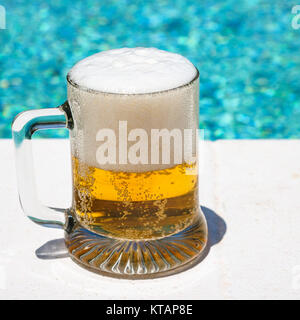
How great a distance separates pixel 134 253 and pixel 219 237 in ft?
1.06

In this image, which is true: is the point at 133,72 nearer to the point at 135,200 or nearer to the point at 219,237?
the point at 135,200

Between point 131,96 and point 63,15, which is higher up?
point 131,96

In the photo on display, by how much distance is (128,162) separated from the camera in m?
1.39

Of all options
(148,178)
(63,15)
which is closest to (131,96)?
(148,178)

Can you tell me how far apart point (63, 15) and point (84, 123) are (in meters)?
4.08

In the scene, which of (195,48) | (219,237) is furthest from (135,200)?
(195,48)

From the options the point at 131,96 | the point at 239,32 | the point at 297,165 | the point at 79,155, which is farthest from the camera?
the point at 239,32

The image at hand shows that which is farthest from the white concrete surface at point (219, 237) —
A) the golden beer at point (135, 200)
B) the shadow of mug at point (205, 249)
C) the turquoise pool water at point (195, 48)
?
the turquoise pool water at point (195, 48)

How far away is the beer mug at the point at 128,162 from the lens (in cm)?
137

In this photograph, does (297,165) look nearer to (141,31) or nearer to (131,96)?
(131,96)

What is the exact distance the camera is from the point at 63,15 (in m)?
5.31

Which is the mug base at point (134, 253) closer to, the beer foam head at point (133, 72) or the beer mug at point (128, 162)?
the beer mug at point (128, 162)

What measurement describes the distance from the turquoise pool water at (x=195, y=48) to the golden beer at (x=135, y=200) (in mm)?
2390

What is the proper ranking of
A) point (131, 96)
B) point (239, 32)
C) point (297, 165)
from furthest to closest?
1. point (239, 32)
2. point (297, 165)
3. point (131, 96)
